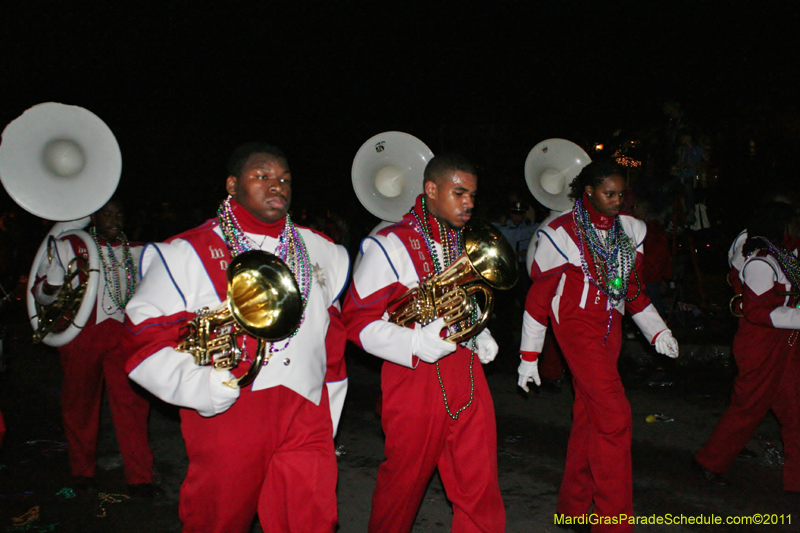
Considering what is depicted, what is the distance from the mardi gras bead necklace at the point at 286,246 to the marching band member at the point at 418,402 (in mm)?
445

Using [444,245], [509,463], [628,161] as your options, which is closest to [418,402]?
[444,245]

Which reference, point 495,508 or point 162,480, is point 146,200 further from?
point 495,508

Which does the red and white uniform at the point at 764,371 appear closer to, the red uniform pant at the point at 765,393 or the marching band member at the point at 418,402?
the red uniform pant at the point at 765,393

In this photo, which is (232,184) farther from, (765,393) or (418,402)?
(765,393)

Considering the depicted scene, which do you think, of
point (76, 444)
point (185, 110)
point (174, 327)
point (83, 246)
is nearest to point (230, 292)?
point (174, 327)

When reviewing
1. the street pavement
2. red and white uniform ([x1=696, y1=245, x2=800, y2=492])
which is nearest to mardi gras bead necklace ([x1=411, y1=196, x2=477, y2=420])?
the street pavement

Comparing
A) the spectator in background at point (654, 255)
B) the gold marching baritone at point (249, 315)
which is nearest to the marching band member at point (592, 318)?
the gold marching baritone at point (249, 315)

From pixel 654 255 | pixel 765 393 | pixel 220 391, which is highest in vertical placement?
pixel 654 255

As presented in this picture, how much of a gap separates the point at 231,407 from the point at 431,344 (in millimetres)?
1007

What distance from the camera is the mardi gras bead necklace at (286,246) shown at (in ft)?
9.21

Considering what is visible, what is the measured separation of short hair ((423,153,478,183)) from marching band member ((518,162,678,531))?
944mm

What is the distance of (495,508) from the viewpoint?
10.3 feet

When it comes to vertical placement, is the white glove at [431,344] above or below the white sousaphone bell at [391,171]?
below

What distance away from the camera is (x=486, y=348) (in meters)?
3.48
